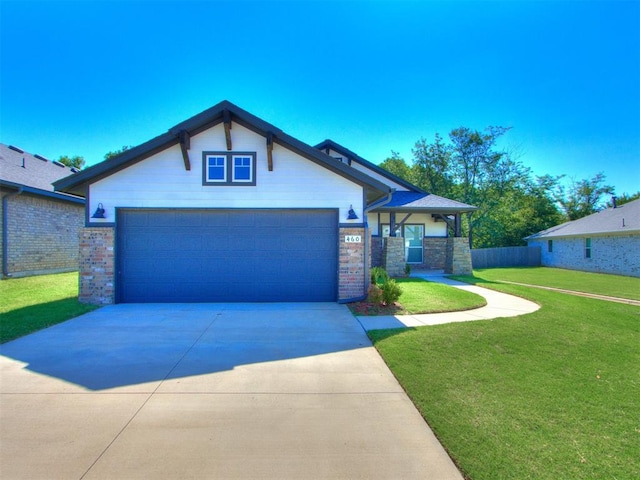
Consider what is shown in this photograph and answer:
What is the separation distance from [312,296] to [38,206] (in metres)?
12.9

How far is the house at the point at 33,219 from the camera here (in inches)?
484

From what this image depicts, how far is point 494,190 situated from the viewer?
32562 millimetres

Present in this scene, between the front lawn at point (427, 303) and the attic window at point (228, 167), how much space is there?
444cm

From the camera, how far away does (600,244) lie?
1989 cm

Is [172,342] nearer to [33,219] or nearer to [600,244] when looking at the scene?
[33,219]

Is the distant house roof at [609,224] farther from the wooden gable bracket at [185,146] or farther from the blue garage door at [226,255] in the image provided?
the wooden gable bracket at [185,146]

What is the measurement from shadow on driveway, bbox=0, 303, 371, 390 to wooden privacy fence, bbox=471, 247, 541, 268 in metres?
18.1

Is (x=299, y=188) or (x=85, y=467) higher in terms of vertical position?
(x=299, y=188)

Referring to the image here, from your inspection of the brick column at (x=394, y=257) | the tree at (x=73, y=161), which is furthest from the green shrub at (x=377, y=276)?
the tree at (x=73, y=161)

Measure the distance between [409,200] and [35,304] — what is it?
14.7 m

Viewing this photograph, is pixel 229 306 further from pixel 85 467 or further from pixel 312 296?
pixel 85 467

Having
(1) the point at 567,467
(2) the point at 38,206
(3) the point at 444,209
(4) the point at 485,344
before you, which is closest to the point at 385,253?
(3) the point at 444,209

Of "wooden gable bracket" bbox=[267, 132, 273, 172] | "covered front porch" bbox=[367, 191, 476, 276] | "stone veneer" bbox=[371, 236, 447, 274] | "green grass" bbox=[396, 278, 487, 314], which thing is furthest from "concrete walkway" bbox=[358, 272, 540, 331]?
"stone veneer" bbox=[371, 236, 447, 274]

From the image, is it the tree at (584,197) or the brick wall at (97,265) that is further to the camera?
the tree at (584,197)
